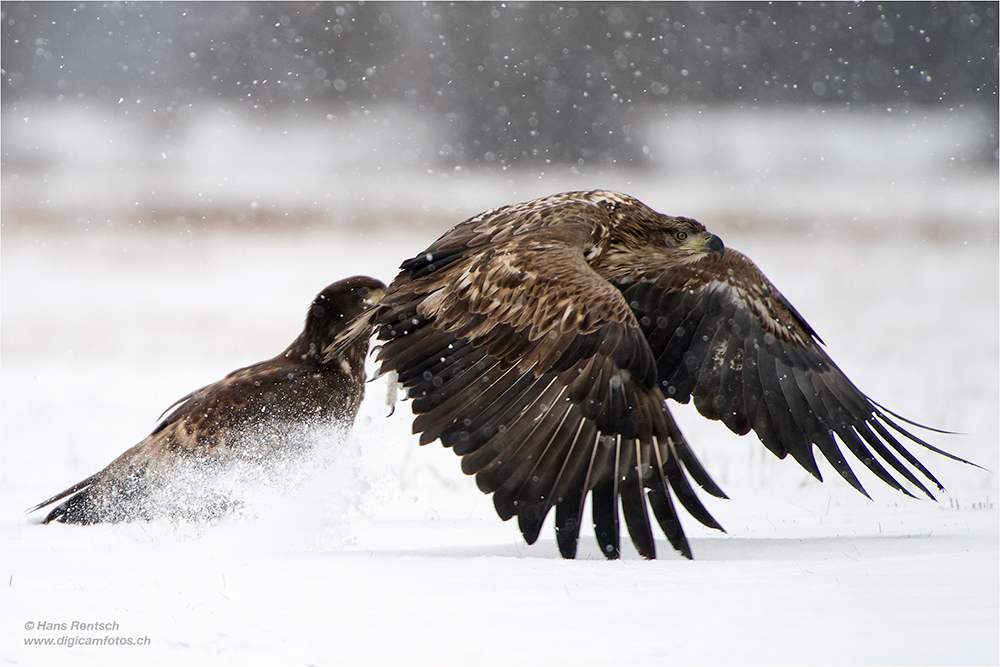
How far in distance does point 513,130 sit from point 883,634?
21.3 m

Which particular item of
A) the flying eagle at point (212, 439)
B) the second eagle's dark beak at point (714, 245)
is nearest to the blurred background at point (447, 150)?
the flying eagle at point (212, 439)

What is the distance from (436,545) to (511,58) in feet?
71.3

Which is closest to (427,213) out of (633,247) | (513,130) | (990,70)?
(513,130)

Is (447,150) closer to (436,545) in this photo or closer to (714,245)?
(714,245)

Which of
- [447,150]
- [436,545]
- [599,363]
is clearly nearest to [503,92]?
[447,150]

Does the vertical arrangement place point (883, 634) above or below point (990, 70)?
below

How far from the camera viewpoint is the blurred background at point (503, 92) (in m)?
22.8

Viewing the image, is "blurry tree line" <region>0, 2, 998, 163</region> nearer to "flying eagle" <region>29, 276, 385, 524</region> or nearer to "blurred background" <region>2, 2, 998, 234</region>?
"blurred background" <region>2, 2, 998, 234</region>

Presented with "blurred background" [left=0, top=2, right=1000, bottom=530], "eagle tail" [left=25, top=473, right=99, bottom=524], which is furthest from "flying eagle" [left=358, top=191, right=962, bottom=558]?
"blurred background" [left=0, top=2, right=1000, bottom=530]

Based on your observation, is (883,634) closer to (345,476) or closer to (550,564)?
(550,564)

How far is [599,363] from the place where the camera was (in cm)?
345

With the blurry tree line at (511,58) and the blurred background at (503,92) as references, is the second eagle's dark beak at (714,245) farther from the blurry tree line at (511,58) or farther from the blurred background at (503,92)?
the blurry tree line at (511,58)

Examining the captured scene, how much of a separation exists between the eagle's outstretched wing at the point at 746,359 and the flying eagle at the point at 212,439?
1.41 m

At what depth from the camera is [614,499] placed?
329cm
